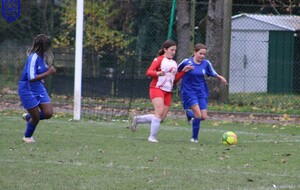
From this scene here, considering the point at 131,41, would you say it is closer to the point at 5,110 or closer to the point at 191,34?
the point at 191,34

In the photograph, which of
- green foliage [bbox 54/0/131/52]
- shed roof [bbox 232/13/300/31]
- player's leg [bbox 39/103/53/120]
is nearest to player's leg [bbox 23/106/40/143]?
player's leg [bbox 39/103/53/120]

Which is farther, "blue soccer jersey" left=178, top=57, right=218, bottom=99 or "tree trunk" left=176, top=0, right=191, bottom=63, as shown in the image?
"tree trunk" left=176, top=0, right=191, bottom=63

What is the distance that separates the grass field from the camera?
8.84m

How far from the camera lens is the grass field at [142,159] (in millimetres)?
8836

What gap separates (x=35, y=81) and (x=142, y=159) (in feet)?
8.39

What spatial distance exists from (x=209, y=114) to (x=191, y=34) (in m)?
3.49

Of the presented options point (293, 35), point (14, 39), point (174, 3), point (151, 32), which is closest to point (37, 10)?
point (14, 39)

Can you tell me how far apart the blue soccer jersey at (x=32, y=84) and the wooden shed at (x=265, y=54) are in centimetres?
1184

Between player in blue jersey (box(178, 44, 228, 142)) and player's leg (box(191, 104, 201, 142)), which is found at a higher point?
player in blue jersey (box(178, 44, 228, 142))

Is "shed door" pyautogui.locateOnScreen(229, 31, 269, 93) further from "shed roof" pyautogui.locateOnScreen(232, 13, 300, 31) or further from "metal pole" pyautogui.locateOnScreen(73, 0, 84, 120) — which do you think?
"metal pole" pyautogui.locateOnScreen(73, 0, 84, 120)

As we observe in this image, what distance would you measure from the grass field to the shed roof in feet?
35.6

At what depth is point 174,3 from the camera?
2250 cm

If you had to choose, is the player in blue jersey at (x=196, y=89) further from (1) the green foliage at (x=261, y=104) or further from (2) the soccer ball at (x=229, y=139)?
(1) the green foliage at (x=261, y=104)

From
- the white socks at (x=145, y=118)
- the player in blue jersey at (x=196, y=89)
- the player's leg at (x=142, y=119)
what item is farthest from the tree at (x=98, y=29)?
the player in blue jersey at (x=196, y=89)
